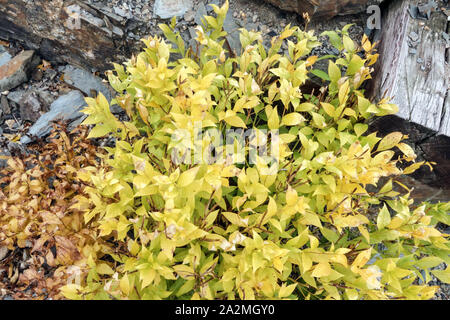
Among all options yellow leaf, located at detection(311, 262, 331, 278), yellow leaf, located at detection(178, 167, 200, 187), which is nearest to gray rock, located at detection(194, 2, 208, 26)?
yellow leaf, located at detection(178, 167, 200, 187)

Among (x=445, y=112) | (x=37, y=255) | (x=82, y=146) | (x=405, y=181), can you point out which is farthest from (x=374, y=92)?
(x=37, y=255)

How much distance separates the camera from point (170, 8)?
2.87 meters

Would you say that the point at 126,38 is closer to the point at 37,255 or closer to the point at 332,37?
the point at 332,37

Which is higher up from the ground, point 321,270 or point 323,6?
point 323,6

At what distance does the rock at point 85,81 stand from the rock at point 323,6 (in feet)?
5.75

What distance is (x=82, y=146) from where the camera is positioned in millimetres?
2865

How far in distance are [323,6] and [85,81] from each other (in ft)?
7.55

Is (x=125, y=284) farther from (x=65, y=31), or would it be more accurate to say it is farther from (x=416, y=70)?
(x=65, y=31)

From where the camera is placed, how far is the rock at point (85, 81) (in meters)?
3.30

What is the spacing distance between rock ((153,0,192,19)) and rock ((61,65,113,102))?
90 centimetres

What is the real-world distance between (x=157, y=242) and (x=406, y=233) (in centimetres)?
135

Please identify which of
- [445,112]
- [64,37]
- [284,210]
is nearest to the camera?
[284,210]

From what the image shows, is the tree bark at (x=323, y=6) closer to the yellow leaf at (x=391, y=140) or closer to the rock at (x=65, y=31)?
the yellow leaf at (x=391, y=140)

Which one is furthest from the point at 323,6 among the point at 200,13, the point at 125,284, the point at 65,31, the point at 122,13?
the point at 125,284
